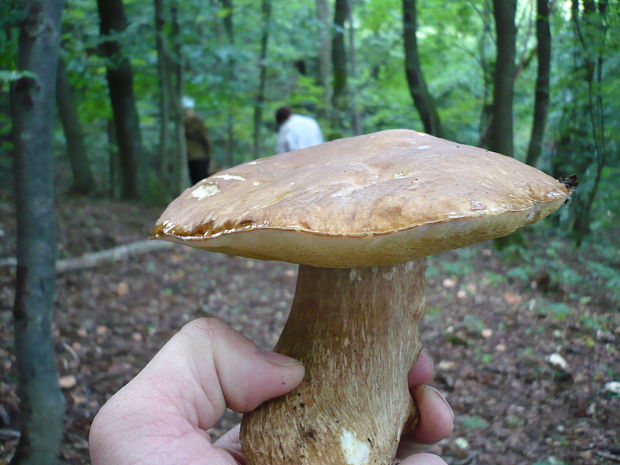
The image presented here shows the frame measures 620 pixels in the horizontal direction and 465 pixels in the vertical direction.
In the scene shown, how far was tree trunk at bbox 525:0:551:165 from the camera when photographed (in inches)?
88.2

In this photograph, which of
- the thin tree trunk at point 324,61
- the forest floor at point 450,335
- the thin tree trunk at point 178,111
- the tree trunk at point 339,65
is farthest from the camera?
the thin tree trunk at point 324,61

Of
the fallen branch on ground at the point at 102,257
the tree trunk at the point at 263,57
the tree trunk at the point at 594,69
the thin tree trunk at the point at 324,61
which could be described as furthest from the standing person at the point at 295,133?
the tree trunk at the point at 594,69

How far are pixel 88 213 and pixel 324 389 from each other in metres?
6.14

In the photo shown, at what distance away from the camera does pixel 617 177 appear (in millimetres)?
1793

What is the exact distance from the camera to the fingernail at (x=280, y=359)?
121 centimetres

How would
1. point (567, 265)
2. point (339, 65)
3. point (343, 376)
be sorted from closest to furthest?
point (343, 376), point (567, 265), point (339, 65)

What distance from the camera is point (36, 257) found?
187 cm

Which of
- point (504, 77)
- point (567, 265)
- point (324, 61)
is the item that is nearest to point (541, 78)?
point (504, 77)

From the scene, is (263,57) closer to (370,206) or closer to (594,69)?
(594,69)

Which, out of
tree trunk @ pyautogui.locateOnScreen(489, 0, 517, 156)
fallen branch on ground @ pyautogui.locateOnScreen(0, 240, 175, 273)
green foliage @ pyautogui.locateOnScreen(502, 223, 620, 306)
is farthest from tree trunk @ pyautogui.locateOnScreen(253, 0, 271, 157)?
green foliage @ pyautogui.locateOnScreen(502, 223, 620, 306)

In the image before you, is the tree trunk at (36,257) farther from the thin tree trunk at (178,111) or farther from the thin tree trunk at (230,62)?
the thin tree trunk at (178,111)

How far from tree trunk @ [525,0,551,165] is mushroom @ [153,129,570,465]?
150 cm

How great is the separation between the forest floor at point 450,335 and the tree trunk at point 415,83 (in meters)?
1.60

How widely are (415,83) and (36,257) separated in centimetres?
461
